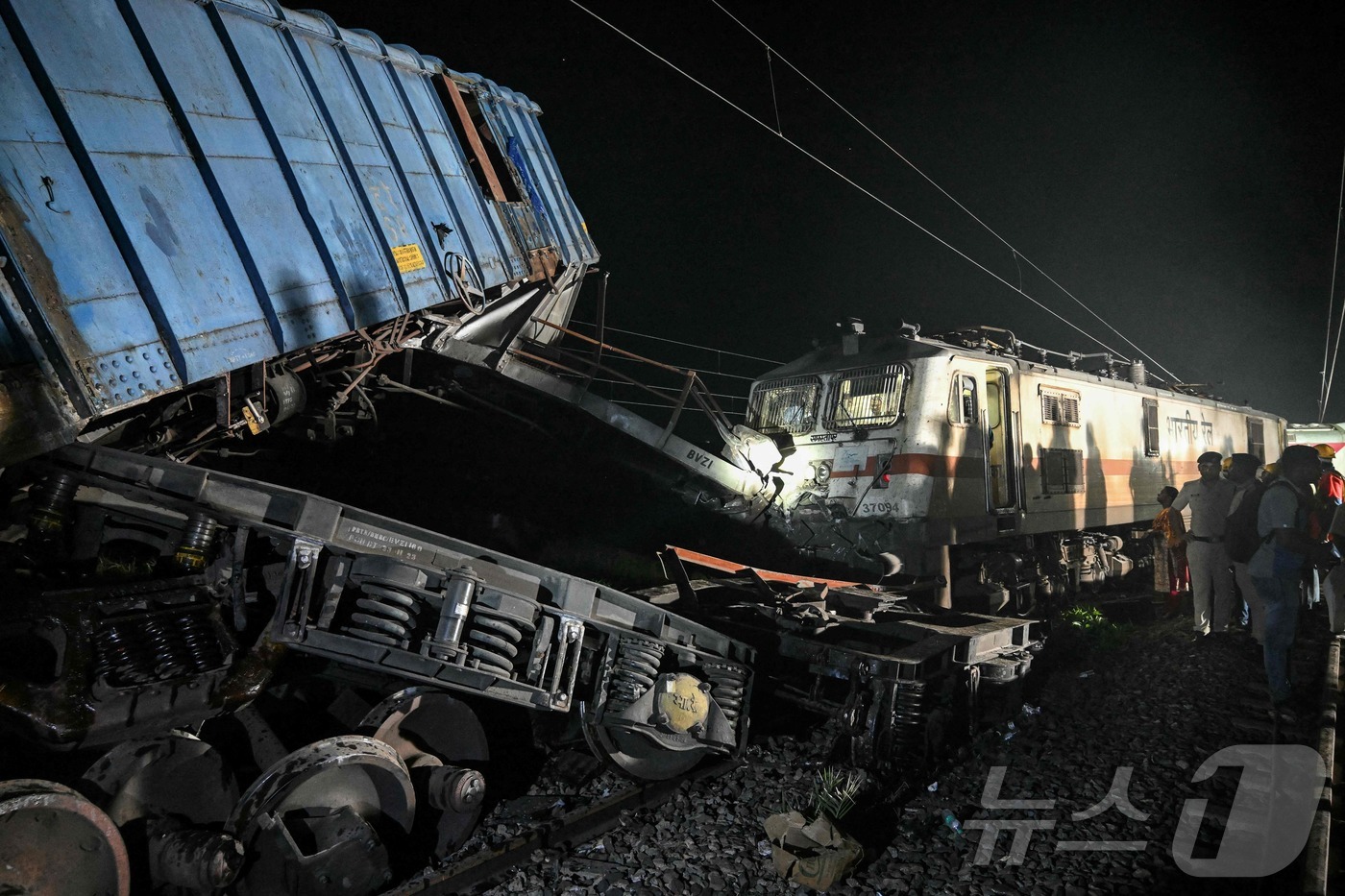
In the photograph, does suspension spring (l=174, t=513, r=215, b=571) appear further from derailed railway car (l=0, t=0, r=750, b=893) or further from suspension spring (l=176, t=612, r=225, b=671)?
suspension spring (l=176, t=612, r=225, b=671)

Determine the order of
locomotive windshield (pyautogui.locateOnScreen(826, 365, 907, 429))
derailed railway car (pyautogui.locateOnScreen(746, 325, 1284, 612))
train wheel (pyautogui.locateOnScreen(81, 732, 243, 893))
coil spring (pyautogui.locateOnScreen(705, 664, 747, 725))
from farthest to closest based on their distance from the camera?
locomotive windshield (pyautogui.locateOnScreen(826, 365, 907, 429))
derailed railway car (pyautogui.locateOnScreen(746, 325, 1284, 612))
coil spring (pyautogui.locateOnScreen(705, 664, 747, 725))
train wheel (pyautogui.locateOnScreen(81, 732, 243, 893))

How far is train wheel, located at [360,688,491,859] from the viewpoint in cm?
369

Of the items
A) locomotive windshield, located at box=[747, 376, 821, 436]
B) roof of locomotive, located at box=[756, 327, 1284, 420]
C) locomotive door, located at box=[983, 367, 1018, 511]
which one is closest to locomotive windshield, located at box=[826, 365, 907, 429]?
roof of locomotive, located at box=[756, 327, 1284, 420]

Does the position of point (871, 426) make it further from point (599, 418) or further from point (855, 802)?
point (855, 802)

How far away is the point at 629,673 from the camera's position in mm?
4273

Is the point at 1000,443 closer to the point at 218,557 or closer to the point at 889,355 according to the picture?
the point at 889,355

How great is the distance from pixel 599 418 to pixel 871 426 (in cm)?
317

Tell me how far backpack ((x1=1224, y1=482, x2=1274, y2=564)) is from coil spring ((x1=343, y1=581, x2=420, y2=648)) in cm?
651

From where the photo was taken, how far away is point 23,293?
2.78 meters

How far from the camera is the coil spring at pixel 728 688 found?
477cm

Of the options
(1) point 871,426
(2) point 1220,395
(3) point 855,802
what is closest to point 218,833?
(3) point 855,802

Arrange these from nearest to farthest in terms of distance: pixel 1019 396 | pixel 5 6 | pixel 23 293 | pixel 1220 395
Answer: pixel 23 293
pixel 5 6
pixel 1019 396
pixel 1220 395

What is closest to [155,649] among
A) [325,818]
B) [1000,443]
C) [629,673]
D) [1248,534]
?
[325,818]

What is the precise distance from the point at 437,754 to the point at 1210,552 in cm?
816
